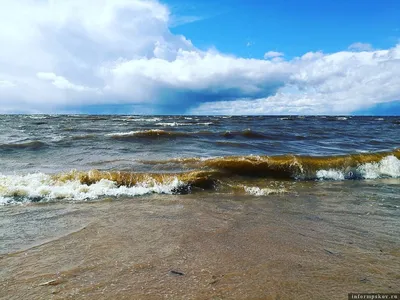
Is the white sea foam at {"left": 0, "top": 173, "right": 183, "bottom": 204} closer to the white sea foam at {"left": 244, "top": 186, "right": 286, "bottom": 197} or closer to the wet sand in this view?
the wet sand

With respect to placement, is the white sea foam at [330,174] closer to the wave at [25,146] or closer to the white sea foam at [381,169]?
the white sea foam at [381,169]

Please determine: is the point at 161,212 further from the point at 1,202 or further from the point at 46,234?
the point at 1,202

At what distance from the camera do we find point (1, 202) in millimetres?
6688

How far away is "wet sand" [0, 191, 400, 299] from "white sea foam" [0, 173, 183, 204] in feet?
4.19

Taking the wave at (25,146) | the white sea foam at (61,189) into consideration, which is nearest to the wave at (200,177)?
the white sea foam at (61,189)

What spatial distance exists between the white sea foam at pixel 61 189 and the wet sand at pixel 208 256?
4.19 ft

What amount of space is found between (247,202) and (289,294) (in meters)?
4.00

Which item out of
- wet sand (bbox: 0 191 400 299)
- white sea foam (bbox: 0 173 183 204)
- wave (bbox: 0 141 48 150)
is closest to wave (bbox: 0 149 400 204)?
white sea foam (bbox: 0 173 183 204)

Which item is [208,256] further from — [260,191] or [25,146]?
[25,146]

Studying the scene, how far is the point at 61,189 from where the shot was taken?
24.6 feet

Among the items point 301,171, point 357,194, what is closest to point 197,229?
point 357,194

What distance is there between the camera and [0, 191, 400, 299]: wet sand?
3.15 m

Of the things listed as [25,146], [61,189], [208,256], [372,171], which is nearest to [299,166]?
[372,171]

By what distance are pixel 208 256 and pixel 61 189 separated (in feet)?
16.9
